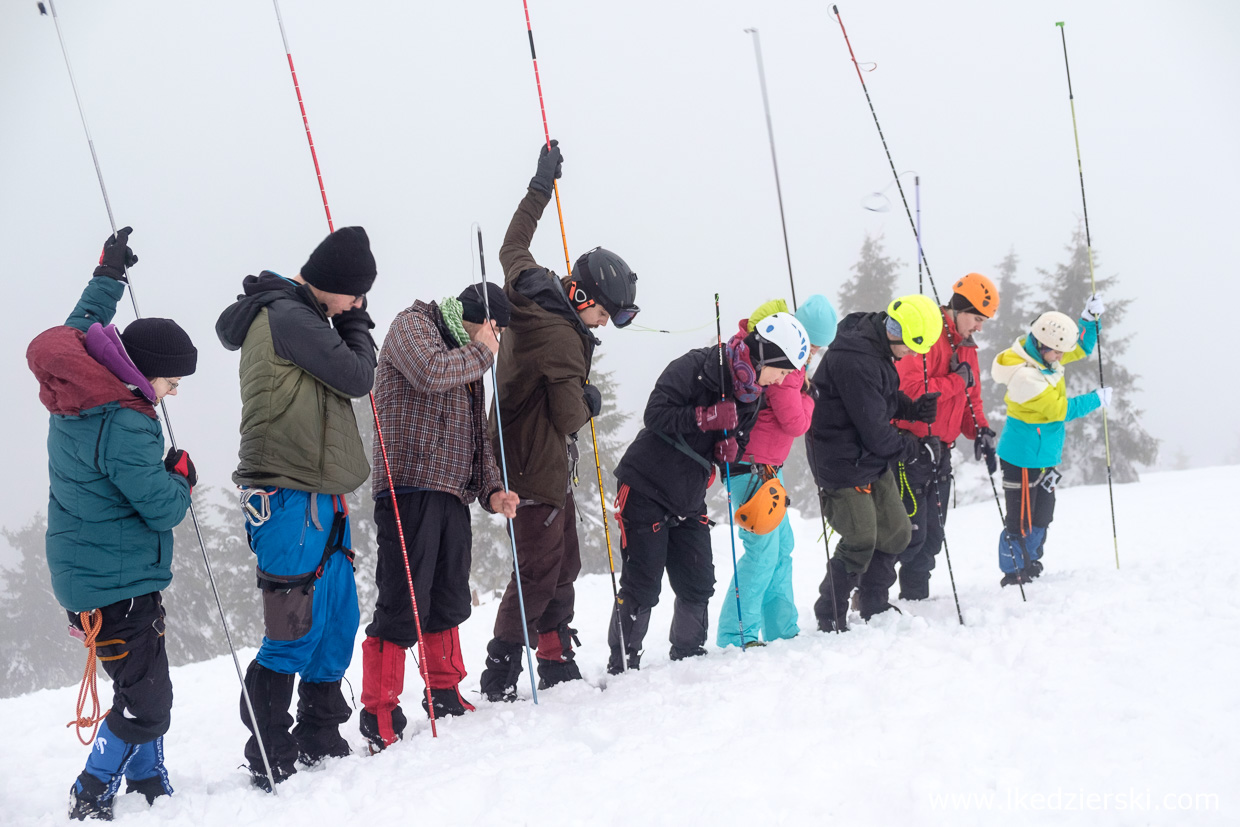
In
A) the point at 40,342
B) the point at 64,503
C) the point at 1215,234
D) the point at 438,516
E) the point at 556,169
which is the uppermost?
the point at 556,169

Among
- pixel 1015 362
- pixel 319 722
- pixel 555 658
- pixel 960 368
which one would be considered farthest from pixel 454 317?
pixel 1015 362

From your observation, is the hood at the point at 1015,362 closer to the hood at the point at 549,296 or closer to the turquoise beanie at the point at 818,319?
the turquoise beanie at the point at 818,319

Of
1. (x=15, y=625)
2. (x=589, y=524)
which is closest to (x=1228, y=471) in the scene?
(x=589, y=524)

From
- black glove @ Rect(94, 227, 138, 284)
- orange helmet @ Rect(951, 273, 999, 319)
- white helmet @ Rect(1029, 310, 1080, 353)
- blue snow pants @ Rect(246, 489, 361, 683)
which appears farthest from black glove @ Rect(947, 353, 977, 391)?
black glove @ Rect(94, 227, 138, 284)

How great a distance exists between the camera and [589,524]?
18.5 metres

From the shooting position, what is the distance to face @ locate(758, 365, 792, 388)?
15.4 ft

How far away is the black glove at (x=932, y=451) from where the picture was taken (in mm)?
5846

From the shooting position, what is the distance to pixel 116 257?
136 inches

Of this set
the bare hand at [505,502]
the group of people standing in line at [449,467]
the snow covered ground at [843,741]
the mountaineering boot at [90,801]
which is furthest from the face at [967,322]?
the mountaineering boot at [90,801]

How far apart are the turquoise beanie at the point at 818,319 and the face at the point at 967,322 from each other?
149cm

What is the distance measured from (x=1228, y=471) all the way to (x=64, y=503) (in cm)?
1817

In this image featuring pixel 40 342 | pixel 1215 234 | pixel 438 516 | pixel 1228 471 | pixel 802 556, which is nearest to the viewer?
pixel 40 342

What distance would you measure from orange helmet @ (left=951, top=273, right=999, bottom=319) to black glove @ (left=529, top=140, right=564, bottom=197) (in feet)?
11.1

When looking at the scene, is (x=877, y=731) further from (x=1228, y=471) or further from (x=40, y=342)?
(x=1228, y=471)
